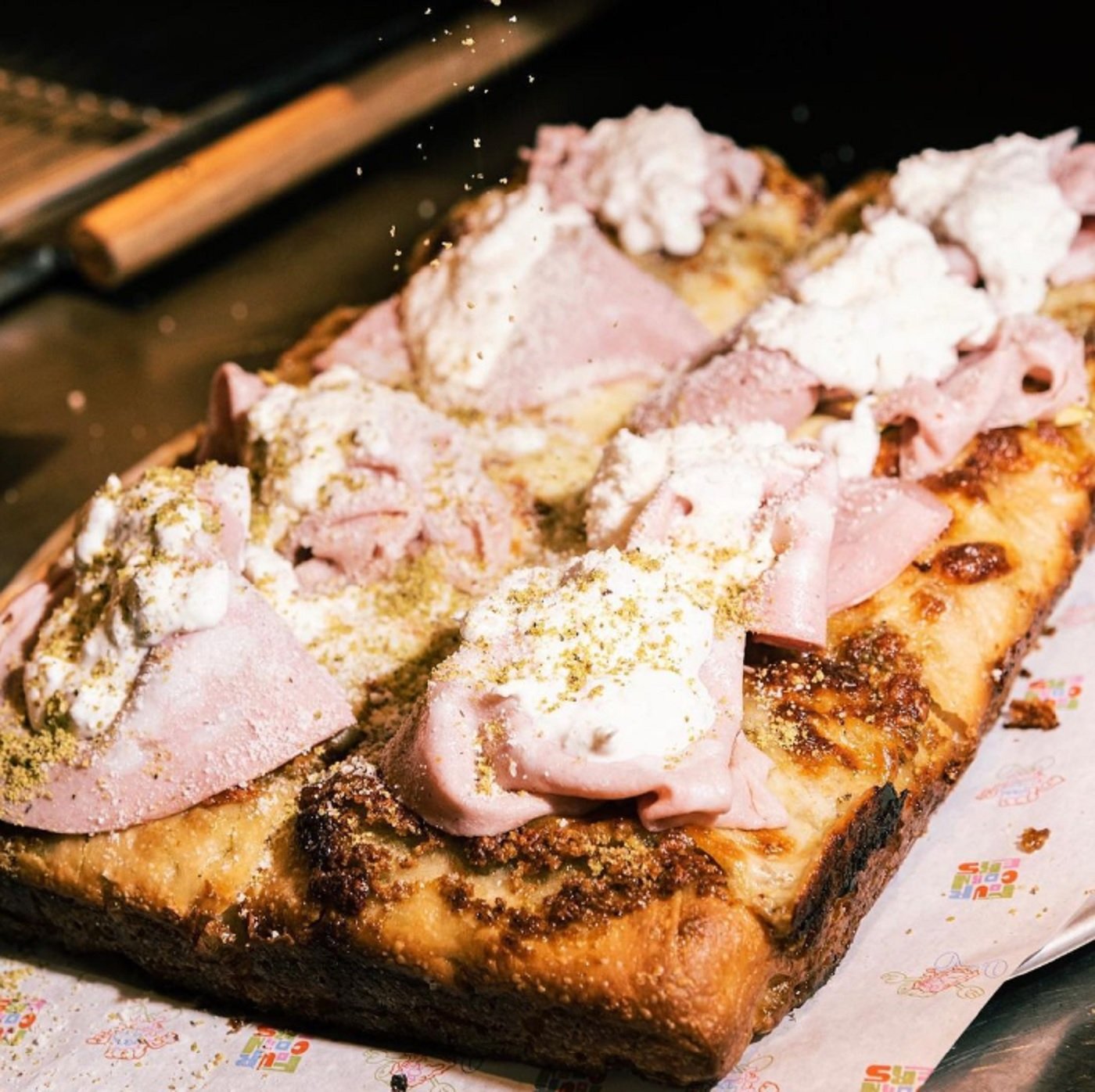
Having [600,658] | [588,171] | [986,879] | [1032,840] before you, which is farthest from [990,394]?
[588,171]

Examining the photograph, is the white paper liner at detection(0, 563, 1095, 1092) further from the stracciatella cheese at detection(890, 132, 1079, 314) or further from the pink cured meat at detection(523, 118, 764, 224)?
the pink cured meat at detection(523, 118, 764, 224)

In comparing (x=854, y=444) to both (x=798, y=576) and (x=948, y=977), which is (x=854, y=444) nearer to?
(x=798, y=576)

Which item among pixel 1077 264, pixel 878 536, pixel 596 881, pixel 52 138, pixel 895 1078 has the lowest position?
pixel 895 1078

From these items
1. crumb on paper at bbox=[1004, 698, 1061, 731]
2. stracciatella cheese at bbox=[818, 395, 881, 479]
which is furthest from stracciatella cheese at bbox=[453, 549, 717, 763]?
crumb on paper at bbox=[1004, 698, 1061, 731]

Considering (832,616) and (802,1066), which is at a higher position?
(832,616)

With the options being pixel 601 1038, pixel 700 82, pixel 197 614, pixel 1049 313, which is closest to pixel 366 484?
pixel 197 614

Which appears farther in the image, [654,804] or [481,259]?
[481,259]

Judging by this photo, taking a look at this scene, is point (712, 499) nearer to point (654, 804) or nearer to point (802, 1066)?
point (654, 804)
